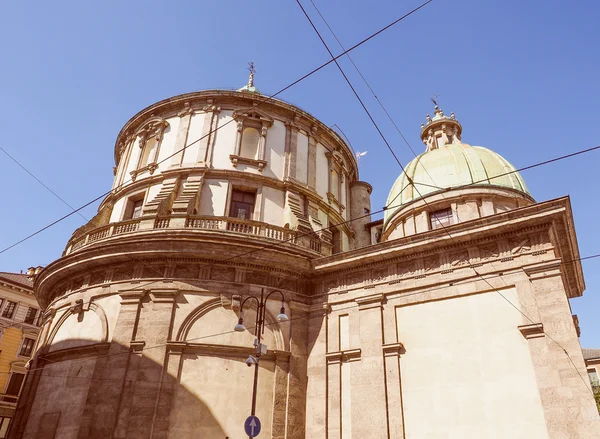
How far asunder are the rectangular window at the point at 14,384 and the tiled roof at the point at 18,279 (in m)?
7.00

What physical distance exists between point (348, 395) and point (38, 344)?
1324 centimetres

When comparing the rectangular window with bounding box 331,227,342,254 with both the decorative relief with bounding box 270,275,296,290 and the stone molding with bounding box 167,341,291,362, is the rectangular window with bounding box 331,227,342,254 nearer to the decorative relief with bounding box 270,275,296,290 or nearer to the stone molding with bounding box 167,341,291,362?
the decorative relief with bounding box 270,275,296,290

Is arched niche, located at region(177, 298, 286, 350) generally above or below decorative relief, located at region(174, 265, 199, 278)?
below

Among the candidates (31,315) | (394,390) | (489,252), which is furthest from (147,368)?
(31,315)

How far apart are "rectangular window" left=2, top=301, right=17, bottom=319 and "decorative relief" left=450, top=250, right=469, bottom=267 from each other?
36.3m

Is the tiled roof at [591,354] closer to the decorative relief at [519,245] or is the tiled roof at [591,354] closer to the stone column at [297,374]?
the decorative relief at [519,245]

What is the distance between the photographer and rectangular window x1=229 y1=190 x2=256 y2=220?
21.1m

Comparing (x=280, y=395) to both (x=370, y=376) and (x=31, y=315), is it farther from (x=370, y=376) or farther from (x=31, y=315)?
(x=31, y=315)

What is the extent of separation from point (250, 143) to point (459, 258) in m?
12.2

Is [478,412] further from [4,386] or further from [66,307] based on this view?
[4,386]

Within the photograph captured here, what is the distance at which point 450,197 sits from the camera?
921 inches

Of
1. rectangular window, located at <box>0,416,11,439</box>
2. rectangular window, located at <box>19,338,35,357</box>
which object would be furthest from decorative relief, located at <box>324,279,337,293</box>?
rectangular window, located at <box>19,338,35,357</box>

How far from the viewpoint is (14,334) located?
37.0 m

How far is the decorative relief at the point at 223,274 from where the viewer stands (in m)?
17.5
